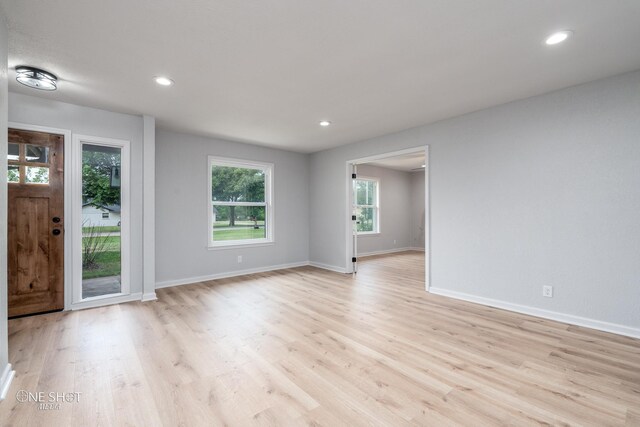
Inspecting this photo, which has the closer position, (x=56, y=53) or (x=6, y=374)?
(x=6, y=374)

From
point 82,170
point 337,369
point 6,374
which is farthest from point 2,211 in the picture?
point 337,369

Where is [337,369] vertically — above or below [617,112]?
below

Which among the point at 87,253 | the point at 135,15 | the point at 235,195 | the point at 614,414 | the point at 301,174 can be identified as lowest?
the point at 614,414

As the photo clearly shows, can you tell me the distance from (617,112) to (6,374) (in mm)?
5573

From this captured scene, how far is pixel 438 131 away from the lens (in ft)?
13.9

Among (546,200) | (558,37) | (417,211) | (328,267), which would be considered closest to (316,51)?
(558,37)

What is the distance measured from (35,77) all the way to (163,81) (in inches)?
44.8

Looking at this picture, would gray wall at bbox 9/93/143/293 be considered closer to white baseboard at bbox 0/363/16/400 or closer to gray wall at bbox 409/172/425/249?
white baseboard at bbox 0/363/16/400

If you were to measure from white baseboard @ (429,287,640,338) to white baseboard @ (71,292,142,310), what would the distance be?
14.2 ft

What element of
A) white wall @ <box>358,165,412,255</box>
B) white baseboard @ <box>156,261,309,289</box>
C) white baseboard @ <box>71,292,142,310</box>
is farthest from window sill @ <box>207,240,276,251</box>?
white wall @ <box>358,165,412,255</box>

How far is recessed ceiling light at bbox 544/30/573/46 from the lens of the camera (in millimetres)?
2158

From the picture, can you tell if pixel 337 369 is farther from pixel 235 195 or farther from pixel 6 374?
pixel 235 195

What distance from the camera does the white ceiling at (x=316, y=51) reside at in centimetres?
193

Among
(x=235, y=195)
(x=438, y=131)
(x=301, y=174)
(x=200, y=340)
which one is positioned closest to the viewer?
(x=200, y=340)
